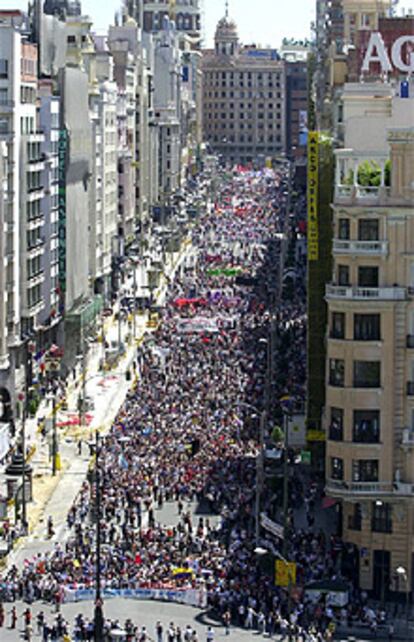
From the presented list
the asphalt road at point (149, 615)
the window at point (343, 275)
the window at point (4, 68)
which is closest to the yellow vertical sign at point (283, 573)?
the asphalt road at point (149, 615)

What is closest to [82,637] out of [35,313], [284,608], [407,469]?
[284,608]

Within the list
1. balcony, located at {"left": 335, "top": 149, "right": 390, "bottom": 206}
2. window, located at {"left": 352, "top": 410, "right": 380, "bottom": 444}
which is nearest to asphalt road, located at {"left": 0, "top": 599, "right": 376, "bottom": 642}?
window, located at {"left": 352, "top": 410, "right": 380, "bottom": 444}

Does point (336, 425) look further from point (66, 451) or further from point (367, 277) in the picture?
point (66, 451)

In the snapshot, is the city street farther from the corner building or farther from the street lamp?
the corner building

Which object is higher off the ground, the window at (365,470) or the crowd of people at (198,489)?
the window at (365,470)

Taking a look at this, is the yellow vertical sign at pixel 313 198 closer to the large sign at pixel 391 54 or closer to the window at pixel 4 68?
the large sign at pixel 391 54

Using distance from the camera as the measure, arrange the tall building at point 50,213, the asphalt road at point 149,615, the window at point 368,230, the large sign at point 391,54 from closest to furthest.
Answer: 1. the asphalt road at point 149,615
2. the window at point 368,230
3. the large sign at point 391,54
4. the tall building at point 50,213
